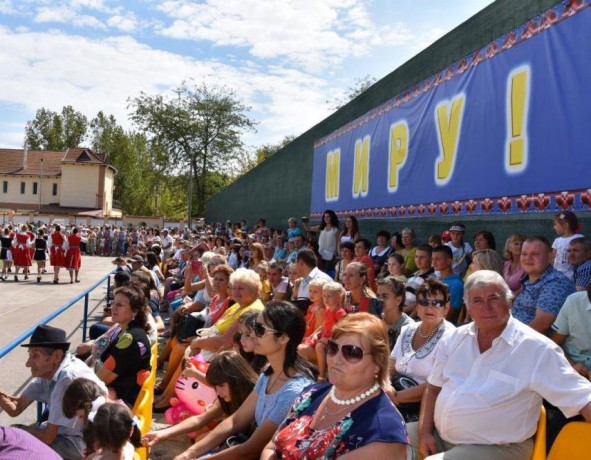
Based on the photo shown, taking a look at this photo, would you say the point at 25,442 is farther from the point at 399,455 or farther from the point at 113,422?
the point at 399,455

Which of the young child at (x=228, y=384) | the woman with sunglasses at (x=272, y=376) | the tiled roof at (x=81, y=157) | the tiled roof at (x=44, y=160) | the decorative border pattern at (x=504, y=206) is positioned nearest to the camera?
the woman with sunglasses at (x=272, y=376)

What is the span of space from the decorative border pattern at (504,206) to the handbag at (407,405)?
7.46 feet

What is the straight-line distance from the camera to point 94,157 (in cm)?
5775

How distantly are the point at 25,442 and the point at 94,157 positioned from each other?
59.5 meters

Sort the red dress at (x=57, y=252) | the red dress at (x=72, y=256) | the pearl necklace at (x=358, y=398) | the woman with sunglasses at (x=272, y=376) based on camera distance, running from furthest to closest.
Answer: the red dress at (x=72, y=256) < the red dress at (x=57, y=252) < the woman with sunglasses at (x=272, y=376) < the pearl necklace at (x=358, y=398)

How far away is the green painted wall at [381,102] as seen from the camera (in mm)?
5863

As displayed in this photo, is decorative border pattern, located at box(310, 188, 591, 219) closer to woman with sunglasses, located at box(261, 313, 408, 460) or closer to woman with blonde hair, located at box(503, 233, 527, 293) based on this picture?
woman with blonde hair, located at box(503, 233, 527, 293)

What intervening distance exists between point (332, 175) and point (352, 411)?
10.1 meters

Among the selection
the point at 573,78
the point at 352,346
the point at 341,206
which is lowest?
the point at 352,346

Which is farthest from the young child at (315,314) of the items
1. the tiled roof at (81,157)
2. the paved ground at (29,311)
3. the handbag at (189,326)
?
the tiled roof at (81,157)

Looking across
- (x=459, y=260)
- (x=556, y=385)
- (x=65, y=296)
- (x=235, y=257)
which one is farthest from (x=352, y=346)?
(x=65, y=296)

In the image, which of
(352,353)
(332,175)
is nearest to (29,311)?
(332,175)

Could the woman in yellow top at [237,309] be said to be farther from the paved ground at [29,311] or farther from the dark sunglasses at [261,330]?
the paved ground at [29,311]

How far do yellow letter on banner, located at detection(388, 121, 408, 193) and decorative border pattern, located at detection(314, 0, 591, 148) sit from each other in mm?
427
